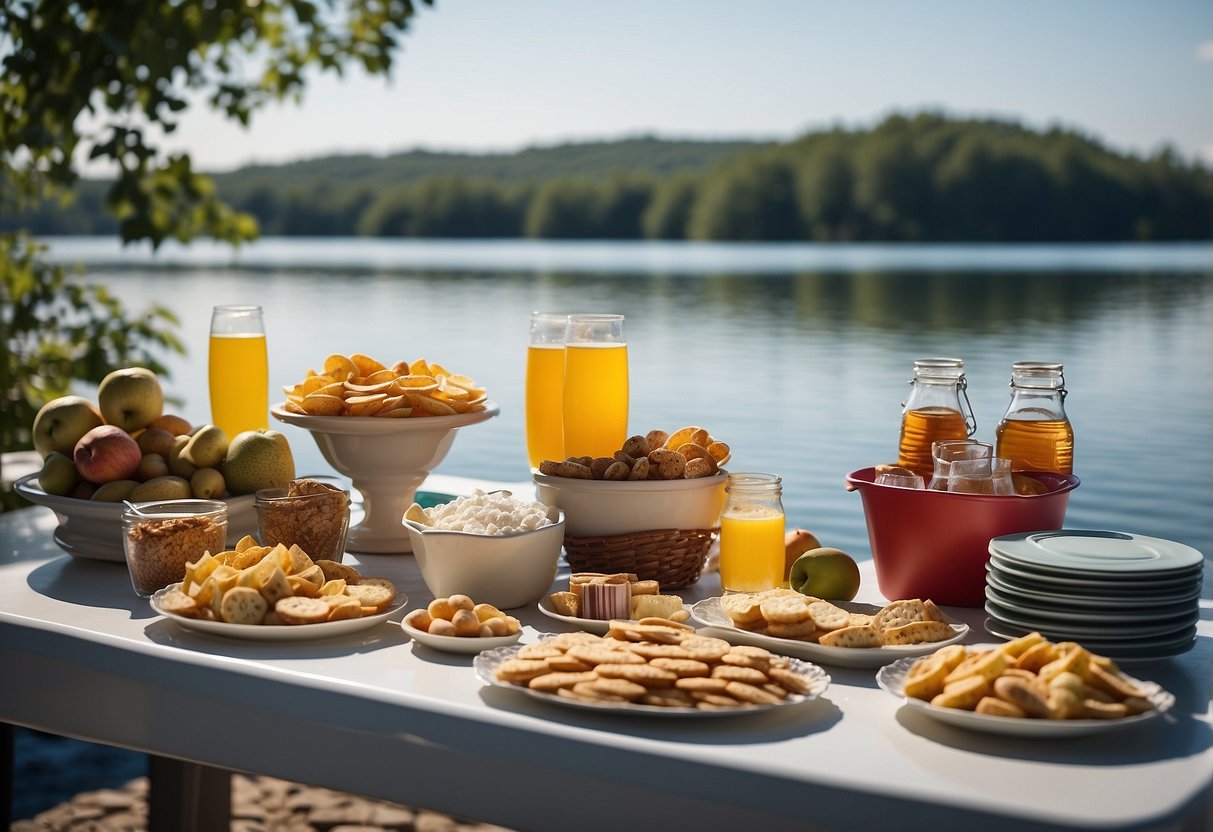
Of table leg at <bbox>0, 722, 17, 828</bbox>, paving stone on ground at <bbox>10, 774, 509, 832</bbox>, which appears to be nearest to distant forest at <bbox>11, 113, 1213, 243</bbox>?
paving stone on ground at <bbox>10, 774, 509, 832</bbox>

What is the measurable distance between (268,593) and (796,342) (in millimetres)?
13631

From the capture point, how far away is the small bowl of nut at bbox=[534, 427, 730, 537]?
159 cm

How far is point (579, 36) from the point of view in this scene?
3759 centimetres

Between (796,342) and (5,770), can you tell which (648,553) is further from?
(796,342)

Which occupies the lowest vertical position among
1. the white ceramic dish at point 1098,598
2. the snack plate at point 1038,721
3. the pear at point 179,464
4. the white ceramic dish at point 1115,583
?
the snack plate at point 1038,721

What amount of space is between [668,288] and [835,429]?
626 inches

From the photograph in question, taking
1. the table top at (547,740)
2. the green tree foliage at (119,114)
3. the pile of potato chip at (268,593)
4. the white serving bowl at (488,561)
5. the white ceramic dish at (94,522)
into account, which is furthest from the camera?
the green tree foliage at (119,114)

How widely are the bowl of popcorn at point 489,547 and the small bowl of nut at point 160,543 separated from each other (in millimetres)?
284

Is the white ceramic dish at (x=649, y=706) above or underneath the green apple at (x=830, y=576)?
underneath

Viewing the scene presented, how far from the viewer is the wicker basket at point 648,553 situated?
161cm

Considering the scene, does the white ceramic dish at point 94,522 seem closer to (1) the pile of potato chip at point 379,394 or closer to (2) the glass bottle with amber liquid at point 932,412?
(1) the pile of potato chip at point 379,394

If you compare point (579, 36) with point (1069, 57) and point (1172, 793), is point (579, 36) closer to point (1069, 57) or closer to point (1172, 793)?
point (1069, 57)

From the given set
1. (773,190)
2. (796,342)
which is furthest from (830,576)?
(773,190)

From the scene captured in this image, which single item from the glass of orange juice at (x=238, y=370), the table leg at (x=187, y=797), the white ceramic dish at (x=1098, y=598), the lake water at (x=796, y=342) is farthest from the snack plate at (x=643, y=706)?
the table leg at (x=187, y=797)
